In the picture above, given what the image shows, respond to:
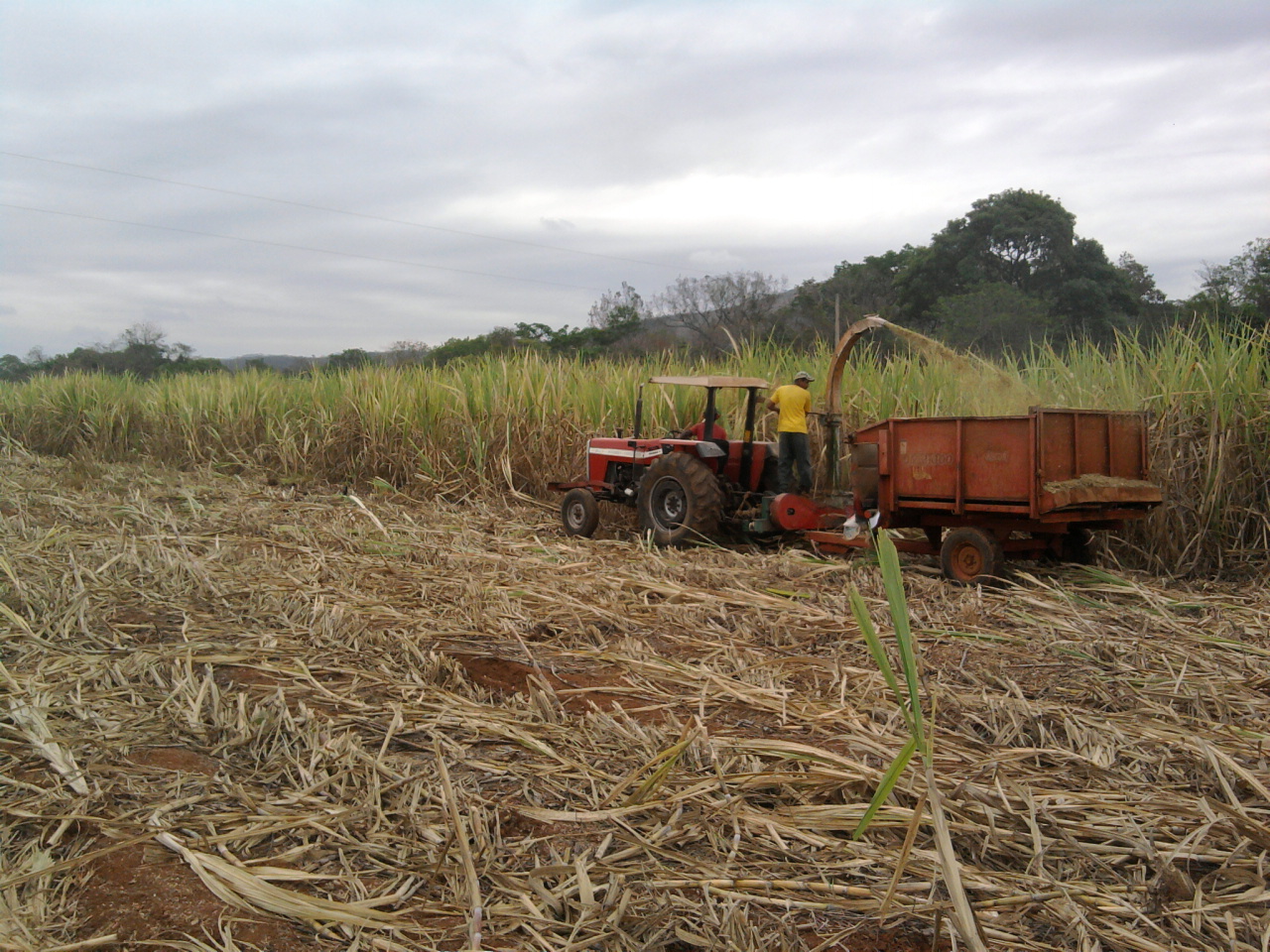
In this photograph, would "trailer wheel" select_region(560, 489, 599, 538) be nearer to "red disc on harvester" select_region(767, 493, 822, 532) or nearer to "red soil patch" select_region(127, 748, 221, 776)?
"red disc on harvester" select_region(767, 493, 822, 532)

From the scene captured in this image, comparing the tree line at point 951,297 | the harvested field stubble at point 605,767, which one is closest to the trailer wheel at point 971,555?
the harvested field stubble at point 605,767

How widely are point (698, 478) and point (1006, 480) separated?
95.5 inches

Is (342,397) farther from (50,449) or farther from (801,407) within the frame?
(50,449)

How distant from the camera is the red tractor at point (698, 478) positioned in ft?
24.4

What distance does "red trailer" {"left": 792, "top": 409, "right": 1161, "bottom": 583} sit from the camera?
19.2ft

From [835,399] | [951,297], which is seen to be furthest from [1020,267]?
[835,399]

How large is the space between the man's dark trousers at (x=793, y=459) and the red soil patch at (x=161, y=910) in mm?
5869

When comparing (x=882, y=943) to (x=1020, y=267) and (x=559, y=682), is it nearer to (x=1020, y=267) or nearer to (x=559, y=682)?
(x=559, y=682)

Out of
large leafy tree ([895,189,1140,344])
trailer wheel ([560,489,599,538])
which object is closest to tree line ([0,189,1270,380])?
large leafy tree ([895,189,1140,344])

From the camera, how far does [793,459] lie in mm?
7699

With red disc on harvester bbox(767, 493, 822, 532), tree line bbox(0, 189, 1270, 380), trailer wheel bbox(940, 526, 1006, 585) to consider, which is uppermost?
tree line bbox(0, 189, 1270, 380)

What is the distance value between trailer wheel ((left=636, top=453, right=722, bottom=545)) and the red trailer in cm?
→ 120

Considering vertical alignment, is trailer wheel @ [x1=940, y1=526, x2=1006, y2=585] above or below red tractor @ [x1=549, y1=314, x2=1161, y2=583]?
below

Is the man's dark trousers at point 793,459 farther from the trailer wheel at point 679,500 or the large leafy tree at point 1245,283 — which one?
the large leafy tree at point 1245,283
